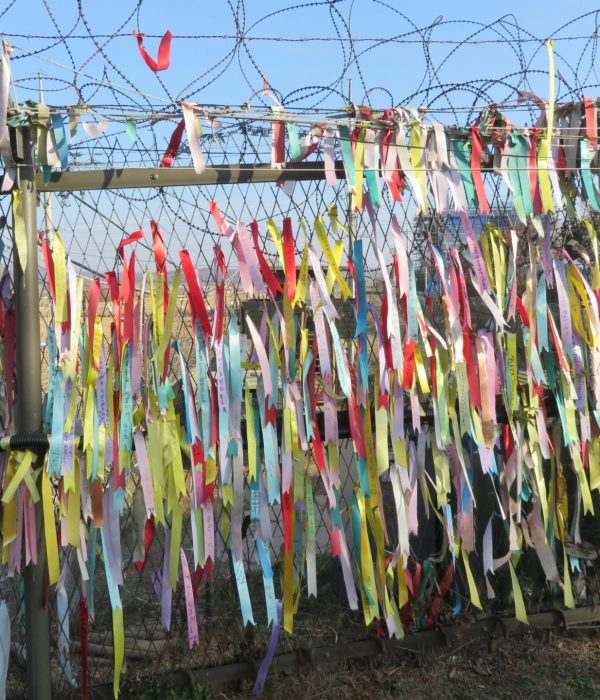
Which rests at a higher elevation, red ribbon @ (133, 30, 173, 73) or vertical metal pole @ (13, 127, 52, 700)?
red ribbon @ (133, 30, 173, 73)

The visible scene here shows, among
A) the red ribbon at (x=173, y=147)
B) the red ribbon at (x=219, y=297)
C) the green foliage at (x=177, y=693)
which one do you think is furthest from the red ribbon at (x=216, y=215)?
the green foliage at (x=177, y=693)

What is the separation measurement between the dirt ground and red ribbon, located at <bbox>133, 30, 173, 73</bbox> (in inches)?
87.4

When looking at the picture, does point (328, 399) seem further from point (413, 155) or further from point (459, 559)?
point (459, 559)

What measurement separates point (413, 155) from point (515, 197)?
444mm

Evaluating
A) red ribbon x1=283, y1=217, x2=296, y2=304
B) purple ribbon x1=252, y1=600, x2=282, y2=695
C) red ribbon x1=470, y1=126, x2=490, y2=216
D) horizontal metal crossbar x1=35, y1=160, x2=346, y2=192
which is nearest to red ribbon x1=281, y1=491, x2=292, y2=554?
purple ribbon x1=252, y1=600, x2=282, y2=695

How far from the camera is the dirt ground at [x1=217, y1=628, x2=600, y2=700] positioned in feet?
10.0

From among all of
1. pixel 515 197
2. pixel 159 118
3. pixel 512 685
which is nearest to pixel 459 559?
pixel 512 685

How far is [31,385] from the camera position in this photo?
Answer: 2.57m

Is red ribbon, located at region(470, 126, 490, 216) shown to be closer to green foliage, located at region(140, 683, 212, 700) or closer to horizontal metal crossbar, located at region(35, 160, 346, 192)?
horizontal metal crossbar, located at region(35, 160, 346, 192)

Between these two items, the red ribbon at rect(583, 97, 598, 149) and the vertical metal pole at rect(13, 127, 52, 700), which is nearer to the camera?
the vertical metal pole at rect(13, 127, 52, 700)

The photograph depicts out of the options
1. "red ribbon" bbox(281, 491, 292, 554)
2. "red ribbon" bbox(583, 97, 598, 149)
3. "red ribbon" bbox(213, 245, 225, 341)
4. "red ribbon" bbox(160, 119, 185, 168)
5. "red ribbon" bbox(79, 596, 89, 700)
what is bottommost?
"red ribbon" bbox(79, 596, 89, 700)

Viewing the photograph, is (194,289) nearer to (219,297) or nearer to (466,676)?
(219,297)

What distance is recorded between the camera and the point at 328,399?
287 cm

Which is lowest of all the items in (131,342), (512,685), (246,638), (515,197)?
(512,685)
